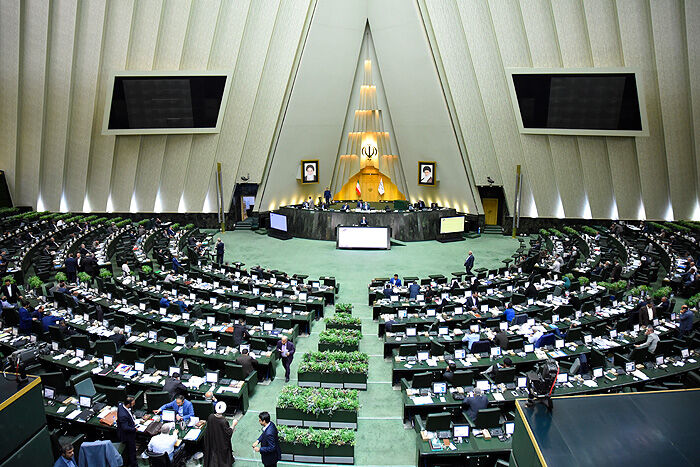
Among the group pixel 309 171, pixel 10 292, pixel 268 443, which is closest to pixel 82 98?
pixel 309 171

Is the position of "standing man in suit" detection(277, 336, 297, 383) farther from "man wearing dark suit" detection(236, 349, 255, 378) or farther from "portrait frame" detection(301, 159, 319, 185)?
"portrait frame" detection(301, 159, 319, 185)

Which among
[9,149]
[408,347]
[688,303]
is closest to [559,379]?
[408,347]

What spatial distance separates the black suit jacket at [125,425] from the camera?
7.53 metres

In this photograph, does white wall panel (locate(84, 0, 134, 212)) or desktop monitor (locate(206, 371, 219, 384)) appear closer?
desktop monitor (locate(206, 371, 219, 384))

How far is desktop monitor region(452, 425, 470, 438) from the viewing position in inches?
299

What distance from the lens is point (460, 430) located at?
7.62 m

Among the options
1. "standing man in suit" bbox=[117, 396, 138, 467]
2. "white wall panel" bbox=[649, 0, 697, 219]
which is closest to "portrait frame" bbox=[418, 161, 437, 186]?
"white wall panel" bbox=[649, 0, 697, 219]

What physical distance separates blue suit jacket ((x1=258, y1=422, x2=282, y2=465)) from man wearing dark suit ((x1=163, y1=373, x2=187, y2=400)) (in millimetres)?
2672

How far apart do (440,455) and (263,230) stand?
2566cm

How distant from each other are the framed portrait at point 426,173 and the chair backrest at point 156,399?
2677 cm

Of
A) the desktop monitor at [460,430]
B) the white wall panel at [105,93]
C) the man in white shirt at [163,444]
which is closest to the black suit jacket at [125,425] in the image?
the man in white shirt at [163,444]

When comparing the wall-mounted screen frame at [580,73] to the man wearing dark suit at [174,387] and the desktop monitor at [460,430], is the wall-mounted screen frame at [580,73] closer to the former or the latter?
the desktop monitor at [460,430]

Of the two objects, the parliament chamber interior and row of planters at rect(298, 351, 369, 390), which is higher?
the parliament chamber interior

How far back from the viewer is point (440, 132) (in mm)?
30375
